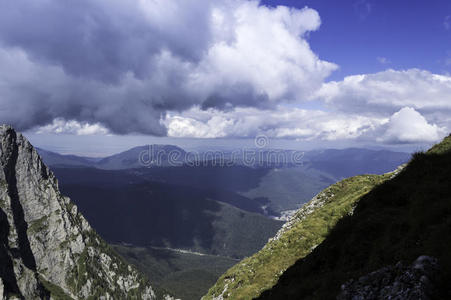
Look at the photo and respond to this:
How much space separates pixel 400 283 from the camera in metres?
10.2

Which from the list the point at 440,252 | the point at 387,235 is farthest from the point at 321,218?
the point at 440,252

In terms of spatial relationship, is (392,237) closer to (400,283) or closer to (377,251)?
(377,251)

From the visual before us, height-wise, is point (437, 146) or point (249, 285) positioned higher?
point (437, 146)

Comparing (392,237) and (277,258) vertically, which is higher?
(392,237)

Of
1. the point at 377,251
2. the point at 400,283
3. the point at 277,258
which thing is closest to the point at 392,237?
the point at 377,251

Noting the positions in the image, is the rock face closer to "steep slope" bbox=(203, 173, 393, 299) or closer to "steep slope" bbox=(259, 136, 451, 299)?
"steep slope" bbox=(259, 136, 451, 299)

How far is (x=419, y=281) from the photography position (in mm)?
9625

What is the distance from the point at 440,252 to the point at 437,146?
20.6 meters

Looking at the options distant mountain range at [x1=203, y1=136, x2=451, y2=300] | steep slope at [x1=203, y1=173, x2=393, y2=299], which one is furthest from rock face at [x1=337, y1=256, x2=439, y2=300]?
steep slope at [x1=203, y1=173, x2=393, y2=299]

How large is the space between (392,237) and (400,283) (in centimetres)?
649

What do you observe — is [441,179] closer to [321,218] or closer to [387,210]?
[387,210]

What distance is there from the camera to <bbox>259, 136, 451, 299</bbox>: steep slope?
1193 cm

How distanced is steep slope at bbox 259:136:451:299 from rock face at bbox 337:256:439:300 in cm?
8

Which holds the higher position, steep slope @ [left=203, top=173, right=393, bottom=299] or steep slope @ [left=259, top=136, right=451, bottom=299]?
steep slope @ [left=259, top=136, right=451, bottom=299]
